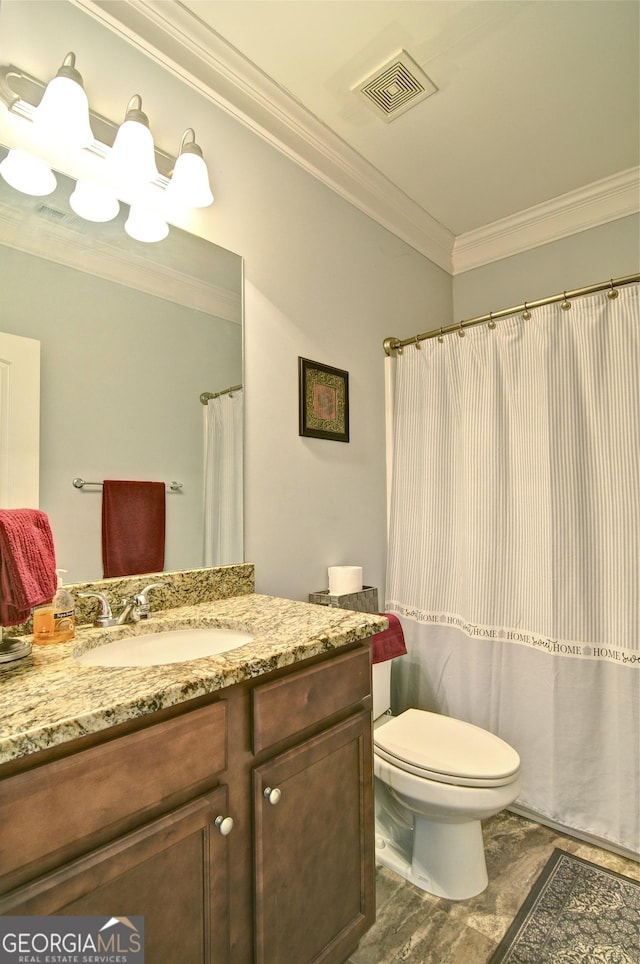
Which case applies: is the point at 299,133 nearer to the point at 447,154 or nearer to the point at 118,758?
the point at 447,154

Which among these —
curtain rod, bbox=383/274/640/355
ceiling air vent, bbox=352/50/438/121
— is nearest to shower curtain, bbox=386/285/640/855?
curtain rod, bbox=383/274/640/355

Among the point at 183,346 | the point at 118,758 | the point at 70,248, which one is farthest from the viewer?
the point at 183,346

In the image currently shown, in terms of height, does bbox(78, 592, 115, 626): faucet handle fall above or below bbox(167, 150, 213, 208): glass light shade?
below

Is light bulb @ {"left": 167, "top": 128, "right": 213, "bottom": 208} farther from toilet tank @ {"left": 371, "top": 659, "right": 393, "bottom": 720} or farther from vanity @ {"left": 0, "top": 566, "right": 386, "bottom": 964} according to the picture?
toilet tank @ {"left": 371, "top": 659, "right": 393, "bottom": 720}

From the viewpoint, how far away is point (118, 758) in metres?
0.73

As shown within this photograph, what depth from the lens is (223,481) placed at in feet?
5.04

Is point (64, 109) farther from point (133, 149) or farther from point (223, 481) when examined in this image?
point (223, 481)

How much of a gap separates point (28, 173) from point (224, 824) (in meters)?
1.50

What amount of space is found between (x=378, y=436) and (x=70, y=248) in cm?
140

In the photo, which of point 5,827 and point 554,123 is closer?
point 5,827

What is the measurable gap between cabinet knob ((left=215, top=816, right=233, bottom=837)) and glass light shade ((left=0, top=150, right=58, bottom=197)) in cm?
145

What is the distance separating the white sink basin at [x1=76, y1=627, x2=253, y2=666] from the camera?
1109 millimetres

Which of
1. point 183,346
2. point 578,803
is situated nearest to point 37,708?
point 183,346

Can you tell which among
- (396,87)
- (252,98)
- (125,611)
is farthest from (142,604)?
(396,87)
